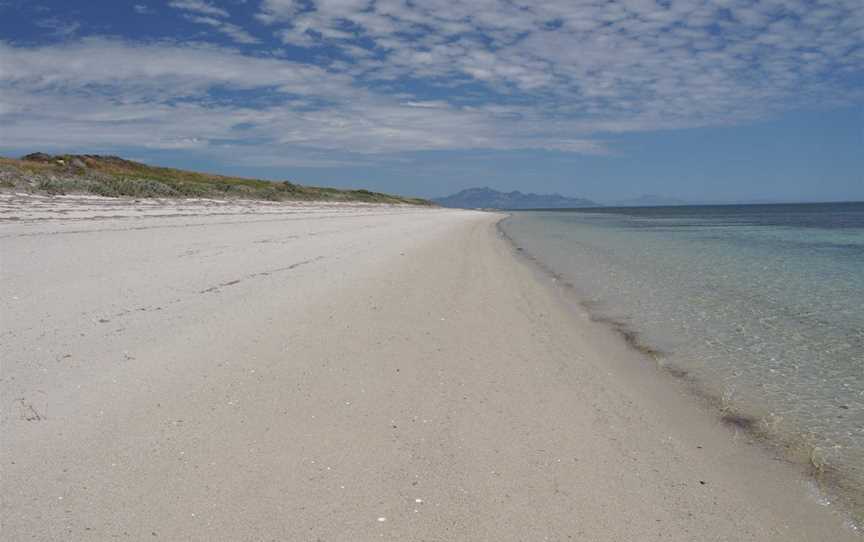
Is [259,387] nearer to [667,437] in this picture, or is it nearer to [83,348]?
[83,348]

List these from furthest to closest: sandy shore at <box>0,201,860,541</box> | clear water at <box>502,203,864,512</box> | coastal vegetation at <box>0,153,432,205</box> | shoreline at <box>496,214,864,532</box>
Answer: coastal vegetation at <box>0,153,432,205</box>
clear water at <box>502,203,864,512</box>
shoreline at <box>496,214,864,532</box>
sandy shore at <box>0,201,860,541</box>

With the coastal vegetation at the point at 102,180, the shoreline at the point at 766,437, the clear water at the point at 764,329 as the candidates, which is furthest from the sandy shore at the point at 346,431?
the coastal vegetation at the point at 102,180

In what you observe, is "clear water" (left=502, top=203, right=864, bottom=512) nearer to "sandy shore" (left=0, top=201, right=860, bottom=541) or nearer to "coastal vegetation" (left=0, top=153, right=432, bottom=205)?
"sandy shore" (left=0, top=201, right=860, bottom=541)

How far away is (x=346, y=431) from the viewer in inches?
153

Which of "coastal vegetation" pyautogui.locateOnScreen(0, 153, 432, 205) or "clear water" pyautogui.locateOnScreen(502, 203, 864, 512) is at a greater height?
"coastal vegetation" pyautogui.locateOnScreen(0, 153, 432, 205)

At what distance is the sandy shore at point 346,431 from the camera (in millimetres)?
2920

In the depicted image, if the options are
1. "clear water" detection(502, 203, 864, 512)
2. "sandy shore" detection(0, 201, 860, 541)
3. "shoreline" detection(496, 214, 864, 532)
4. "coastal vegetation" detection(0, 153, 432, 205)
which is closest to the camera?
"sandy shore" detection(0, 201, 860, 541)

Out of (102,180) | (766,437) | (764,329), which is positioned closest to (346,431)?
(766,437)

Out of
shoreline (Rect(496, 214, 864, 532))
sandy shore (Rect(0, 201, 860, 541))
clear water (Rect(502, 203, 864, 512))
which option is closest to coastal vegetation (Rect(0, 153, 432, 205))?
sandy shore (Rect(0, 201, 860, 541))

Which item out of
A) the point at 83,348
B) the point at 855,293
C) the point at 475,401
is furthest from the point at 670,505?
the point at 855,293

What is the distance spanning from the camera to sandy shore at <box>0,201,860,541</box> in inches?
115

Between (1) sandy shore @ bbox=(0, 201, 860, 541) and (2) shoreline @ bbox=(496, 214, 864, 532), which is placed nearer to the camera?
(1) sandy shore @ bbox=(0, 201, 860, 541)

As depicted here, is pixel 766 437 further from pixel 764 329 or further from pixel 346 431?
pixel 764 329

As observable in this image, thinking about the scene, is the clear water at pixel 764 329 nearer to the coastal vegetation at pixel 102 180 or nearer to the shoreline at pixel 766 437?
the shoreline at pixel 766 437
